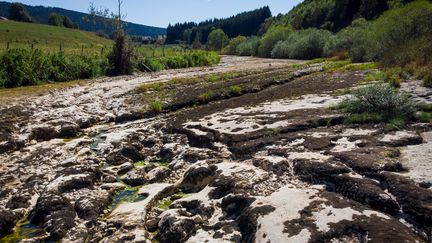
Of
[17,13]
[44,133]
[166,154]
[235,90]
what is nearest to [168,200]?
[166,154]

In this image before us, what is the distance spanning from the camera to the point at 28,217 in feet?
26.3

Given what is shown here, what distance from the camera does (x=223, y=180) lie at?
27.7 ft

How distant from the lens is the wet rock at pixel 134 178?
32.0 feet

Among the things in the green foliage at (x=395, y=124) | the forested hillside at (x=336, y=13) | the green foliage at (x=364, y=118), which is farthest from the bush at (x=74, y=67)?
the forested hillside at (x=336, y=13)

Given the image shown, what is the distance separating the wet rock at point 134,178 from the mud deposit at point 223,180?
31mm

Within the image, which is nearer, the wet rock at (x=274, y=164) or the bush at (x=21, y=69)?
the wet rock at (x=274, y=164)

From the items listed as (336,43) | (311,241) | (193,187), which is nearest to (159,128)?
(193,187)

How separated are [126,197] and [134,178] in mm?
970

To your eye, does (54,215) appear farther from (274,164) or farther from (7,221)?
(274,164)

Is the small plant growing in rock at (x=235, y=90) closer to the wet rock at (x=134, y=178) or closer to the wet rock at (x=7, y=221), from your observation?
the wet rock at (x=134, y=178)

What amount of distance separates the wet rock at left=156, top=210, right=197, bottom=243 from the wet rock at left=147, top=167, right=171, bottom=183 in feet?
8.59

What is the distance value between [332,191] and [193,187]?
351cm

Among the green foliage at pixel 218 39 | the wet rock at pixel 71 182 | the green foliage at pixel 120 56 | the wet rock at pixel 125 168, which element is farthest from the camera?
the green foliage at pixel 218 39

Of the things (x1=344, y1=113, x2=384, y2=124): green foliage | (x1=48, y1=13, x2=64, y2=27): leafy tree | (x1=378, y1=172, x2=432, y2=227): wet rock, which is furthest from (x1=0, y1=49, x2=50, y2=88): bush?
(x1=48, y1=13, x2=64, y2=27): leafy tree
